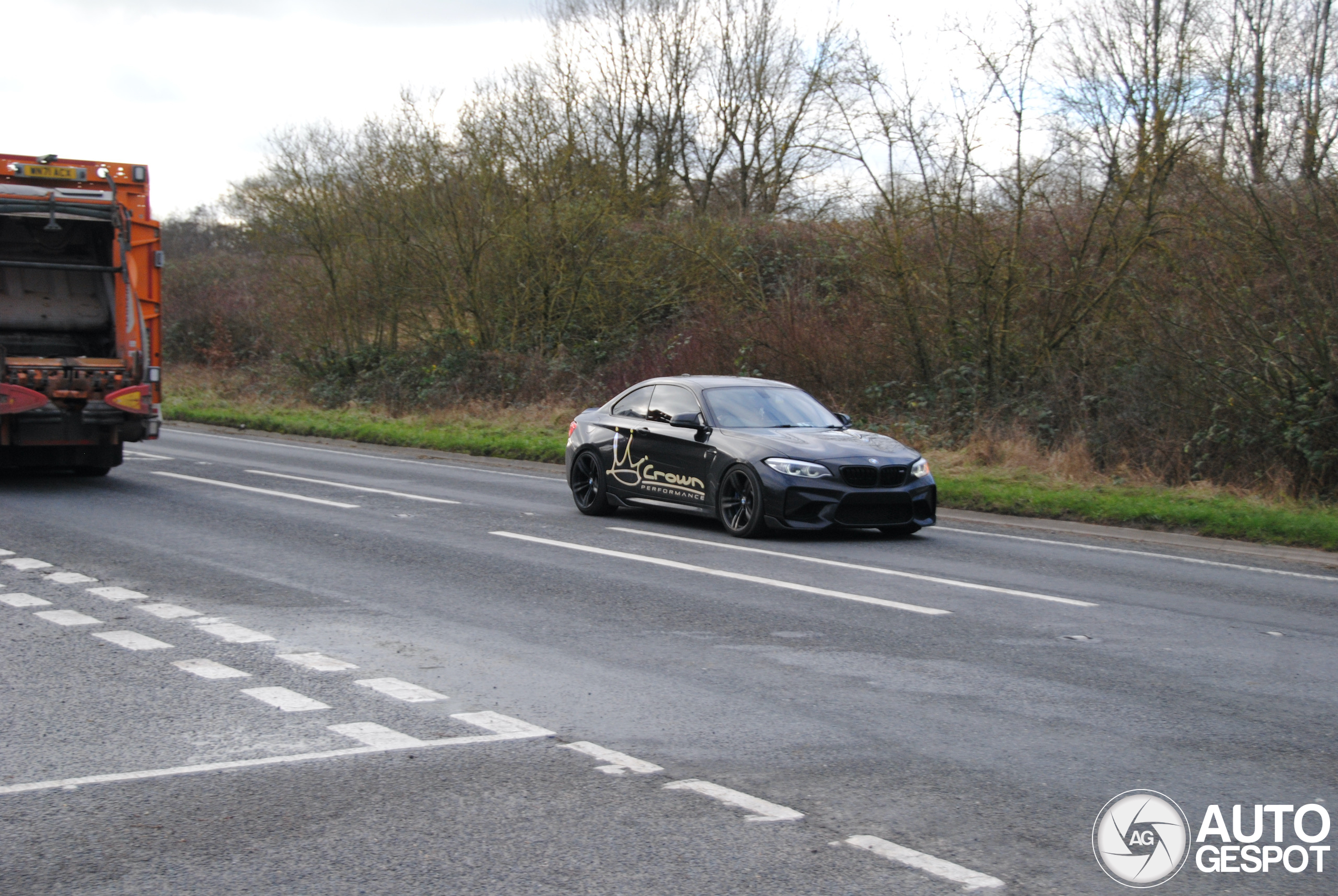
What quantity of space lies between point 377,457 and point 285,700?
52.7ft

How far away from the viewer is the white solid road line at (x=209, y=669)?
21.1 feet

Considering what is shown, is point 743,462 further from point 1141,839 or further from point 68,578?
point 1141,839

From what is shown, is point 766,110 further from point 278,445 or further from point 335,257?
point 278,445

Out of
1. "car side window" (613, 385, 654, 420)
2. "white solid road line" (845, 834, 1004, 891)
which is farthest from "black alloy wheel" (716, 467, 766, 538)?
"white solid road line" (845, 834, 1004, 891)

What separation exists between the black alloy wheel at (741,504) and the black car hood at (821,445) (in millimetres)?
336

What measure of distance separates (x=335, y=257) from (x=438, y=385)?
16.5ft

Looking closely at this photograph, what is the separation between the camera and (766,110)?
35406 millimetres

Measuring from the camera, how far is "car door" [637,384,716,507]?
1247 centimetres

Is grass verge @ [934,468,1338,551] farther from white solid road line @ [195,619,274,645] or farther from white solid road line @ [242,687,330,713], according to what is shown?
white solid road line @ [242,687,330,713]

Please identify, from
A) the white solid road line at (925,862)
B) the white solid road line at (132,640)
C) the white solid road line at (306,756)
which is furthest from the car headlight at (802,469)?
the white solid road line at (925,862)

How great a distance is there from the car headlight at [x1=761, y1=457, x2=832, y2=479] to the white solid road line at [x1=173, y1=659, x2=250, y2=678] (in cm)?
606

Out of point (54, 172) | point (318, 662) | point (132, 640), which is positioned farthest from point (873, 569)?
point (54, 172)

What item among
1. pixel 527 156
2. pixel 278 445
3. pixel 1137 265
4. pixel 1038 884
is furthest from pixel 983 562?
pixel 527 156

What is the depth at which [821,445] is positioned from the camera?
11961mm
